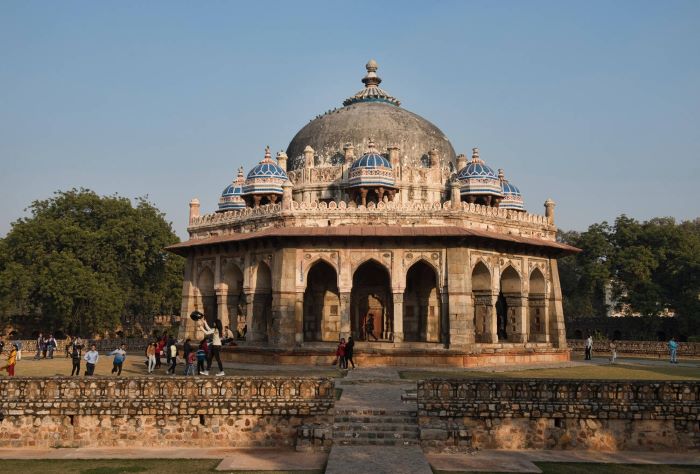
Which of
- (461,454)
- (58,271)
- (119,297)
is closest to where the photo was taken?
(461,454)

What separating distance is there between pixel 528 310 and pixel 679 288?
72.5 ft

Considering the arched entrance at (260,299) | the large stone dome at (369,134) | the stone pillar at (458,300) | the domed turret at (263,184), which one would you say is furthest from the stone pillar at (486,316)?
the domed turret at (263,184)

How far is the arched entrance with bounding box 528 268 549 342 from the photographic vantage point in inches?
1272

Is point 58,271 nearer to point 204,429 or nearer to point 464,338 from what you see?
point 464,338

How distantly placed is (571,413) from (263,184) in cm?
2094

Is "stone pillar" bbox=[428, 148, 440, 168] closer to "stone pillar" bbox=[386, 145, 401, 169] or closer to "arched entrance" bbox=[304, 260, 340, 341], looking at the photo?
"stone pillar" bbox=[386, 145, 401, 169]

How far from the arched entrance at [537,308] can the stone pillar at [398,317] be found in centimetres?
835

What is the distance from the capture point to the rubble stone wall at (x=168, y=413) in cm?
1423

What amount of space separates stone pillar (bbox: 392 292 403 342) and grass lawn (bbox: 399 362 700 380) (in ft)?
11.0

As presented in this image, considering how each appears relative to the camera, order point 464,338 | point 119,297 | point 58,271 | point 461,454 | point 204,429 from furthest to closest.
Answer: point 119,297 → point 58,271 → point 464,338 → point 204,429 → point 461,454

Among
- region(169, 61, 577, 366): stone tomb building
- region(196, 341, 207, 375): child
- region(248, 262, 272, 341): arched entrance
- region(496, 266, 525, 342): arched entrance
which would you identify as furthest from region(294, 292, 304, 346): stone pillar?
region(496, 266, 525, 342): arched entrance

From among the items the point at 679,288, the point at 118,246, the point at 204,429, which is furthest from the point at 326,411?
the point at 679,288

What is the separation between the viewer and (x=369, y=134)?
1442 inches

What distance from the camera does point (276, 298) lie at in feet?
89.7
